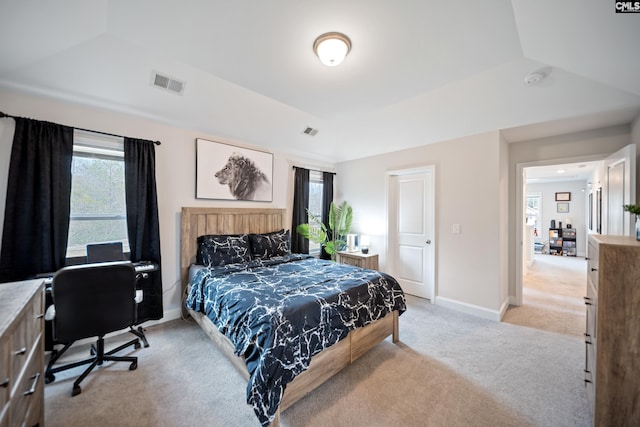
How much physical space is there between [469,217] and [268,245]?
9.27 ft

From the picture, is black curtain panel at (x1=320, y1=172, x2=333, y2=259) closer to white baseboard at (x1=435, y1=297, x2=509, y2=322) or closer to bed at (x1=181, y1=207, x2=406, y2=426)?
bed at (x1=181, y1=207, x2=406, y2=426)

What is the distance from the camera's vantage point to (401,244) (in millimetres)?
4211

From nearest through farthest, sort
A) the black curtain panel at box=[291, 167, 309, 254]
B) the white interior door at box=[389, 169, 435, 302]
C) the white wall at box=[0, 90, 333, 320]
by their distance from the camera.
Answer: the white wall at box=[0, 90, 333, 320] < the white interior door at box=[389, 169, 435, 302] < the black curtain panel at box=[291, 167, 309, 254]

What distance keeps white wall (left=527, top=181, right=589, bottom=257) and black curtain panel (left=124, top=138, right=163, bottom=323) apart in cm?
1055

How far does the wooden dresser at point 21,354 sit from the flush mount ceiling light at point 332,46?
245 cm

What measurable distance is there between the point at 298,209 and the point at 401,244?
1910 mm

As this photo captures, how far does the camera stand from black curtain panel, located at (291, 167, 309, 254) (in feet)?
14.2

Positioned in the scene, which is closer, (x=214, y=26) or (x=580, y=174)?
(x=214, y=26)

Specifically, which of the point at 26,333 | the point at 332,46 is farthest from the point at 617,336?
the point at 26,333

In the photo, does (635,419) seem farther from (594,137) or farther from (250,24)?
(250,24)

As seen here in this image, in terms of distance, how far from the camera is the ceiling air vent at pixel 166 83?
243 centimetres

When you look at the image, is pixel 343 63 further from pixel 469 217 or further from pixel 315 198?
pixel 315 198

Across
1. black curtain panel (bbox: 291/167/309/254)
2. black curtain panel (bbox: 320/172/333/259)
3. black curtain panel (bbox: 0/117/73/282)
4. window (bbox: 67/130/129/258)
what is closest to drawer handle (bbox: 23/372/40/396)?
black curtain panel (bbox: 0/117/73/282)

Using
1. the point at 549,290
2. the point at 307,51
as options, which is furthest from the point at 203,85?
the point at 549,290
